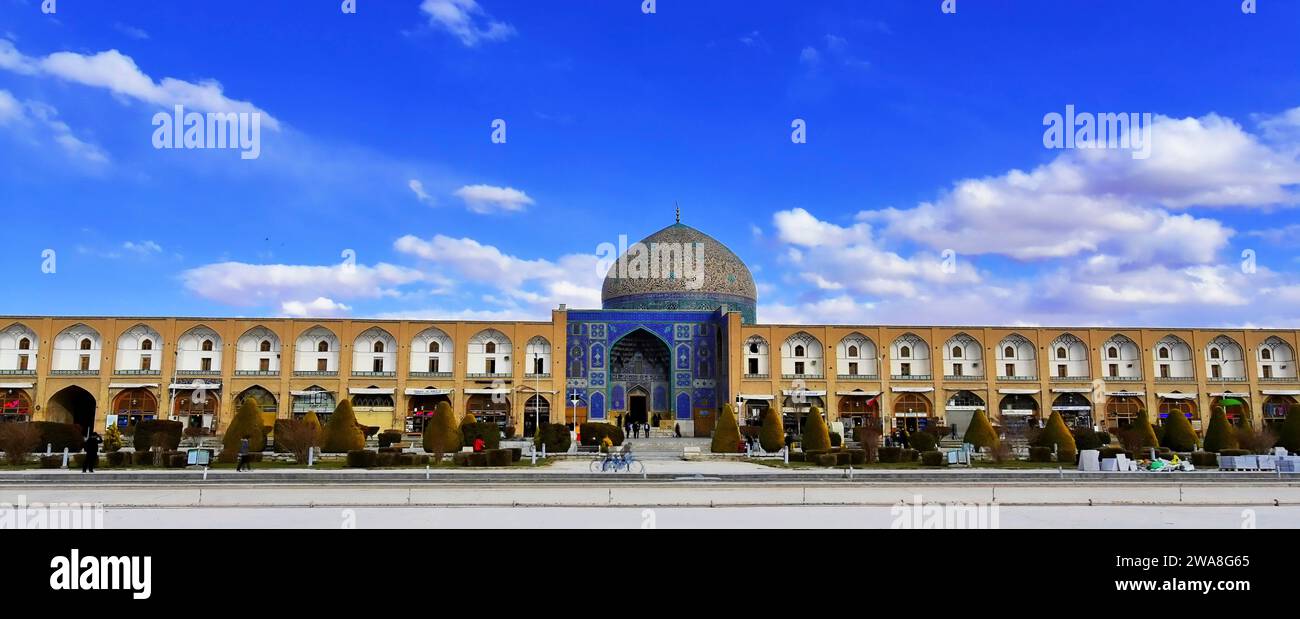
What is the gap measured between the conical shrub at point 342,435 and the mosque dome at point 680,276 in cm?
2271

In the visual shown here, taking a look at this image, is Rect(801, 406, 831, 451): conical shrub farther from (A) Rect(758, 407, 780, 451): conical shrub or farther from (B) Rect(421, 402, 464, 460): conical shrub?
(B) Rect(421, 402, 464, 460): conical shrub

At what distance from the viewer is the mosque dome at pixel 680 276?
4650cm

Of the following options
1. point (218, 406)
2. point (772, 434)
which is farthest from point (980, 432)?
point (218, 406)

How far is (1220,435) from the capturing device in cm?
2659

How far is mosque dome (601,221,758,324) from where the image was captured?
1831 inches

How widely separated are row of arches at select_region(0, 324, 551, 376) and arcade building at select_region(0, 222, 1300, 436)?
62 mm

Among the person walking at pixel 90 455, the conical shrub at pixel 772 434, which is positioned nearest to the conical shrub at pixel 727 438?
the conical shrub at pixel 772 434

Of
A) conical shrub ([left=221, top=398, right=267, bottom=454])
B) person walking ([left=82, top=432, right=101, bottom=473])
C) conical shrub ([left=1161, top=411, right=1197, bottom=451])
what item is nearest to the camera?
person walking ([left=82, top=432, right=101, bottom=473])

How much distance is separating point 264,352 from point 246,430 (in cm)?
1764

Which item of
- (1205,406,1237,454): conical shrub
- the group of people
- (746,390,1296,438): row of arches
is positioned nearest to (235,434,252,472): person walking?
the group of people

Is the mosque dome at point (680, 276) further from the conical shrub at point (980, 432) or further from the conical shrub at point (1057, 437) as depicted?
the conical shrub at point (1057, 437)
